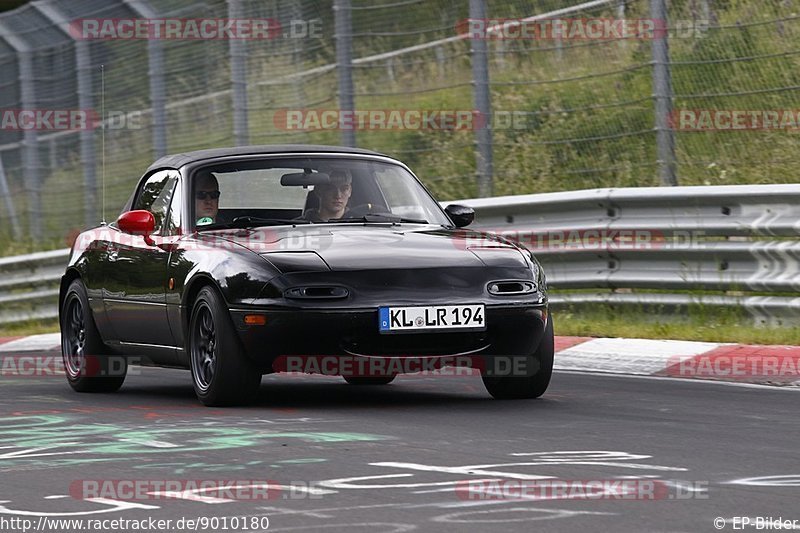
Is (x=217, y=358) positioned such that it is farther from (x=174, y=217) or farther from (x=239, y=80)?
(x=239, y=80)

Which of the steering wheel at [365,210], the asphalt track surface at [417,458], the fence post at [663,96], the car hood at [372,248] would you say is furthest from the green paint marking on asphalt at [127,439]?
the fence post at [663,96]

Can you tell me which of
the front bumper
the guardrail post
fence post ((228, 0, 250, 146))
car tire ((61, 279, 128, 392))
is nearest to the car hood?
the front bumper

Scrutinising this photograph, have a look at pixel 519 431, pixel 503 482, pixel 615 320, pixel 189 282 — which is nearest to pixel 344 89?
pixel 615 320

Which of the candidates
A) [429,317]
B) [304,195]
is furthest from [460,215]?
[429,317]

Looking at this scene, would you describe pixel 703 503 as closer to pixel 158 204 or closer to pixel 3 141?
pixel 158 204

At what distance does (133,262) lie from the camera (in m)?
10.7

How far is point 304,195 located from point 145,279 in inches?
42.6

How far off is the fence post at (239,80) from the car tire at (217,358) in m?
8.75

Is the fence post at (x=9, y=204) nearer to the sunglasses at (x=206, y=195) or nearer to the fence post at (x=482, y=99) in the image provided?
the fence post at (x=482, y=99)

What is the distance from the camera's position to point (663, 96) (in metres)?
14.0

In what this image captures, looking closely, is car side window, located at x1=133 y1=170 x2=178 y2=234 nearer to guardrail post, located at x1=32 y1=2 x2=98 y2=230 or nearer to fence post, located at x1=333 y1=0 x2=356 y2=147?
fence post, located at x1=333 y1=0 x2=356 y2=147

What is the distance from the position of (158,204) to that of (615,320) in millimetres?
4119

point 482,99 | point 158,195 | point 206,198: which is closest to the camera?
point 206,198

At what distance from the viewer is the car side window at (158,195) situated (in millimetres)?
10695
